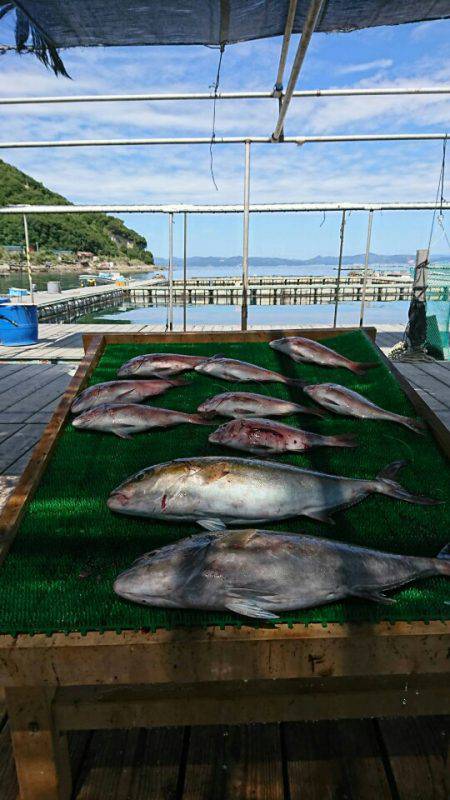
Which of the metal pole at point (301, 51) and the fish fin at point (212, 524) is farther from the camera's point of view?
the metal pole at point (301, 51)

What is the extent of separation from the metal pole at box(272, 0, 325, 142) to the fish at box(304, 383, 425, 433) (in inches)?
107

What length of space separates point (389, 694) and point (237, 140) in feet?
22.6

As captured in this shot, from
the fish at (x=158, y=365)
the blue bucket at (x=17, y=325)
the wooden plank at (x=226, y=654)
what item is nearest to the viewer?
the wooden plank at (x=226, y=654)

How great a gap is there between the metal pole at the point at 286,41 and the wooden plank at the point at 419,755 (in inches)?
208

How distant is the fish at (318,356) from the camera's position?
12.8ft

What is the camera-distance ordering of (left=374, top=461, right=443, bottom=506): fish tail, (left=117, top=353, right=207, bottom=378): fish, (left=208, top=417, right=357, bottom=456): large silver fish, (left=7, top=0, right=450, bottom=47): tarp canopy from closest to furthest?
(left=374, top=461, right=443, bottom=506): fish tail → (left=208, top=417, right=357, bottom=456): large silver fish → (left=117, top=353, right=207, bottom=378): fish → (left=7, top=0, right=450, bottom=47): tarp canopy

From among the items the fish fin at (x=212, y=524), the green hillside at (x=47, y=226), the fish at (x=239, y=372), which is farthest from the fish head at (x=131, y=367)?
the green hillside at (x=47, y=226)

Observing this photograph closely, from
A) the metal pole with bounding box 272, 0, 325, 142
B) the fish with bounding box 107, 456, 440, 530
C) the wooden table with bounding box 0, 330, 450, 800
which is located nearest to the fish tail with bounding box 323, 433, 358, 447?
the fish with bounding box 107, 456, 440, 530

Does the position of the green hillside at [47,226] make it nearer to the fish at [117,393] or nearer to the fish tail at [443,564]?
the fish at [117,393]

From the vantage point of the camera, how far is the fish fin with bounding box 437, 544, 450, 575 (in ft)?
5.93

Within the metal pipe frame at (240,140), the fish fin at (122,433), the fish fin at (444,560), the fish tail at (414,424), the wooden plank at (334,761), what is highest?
the metal pipe frame at (240,140)

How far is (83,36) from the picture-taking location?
17.5ft

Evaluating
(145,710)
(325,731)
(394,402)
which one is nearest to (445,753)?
(325,731)

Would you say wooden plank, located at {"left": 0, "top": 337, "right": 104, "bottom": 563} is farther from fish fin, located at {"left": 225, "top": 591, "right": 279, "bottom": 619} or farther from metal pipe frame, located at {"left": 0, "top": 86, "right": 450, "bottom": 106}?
metal pipe frame, located at {"left": 0, "top": 86, "right": 450, "bottom": 106}
